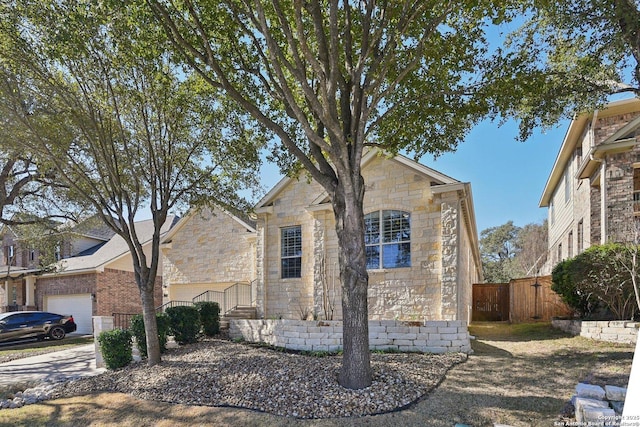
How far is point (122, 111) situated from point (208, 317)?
6.34m

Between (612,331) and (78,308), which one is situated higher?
(612,331)

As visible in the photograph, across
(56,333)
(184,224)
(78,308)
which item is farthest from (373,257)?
(78,308)

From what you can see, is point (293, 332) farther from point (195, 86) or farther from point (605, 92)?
point (605, 92)

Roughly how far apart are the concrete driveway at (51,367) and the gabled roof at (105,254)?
6.49 meters

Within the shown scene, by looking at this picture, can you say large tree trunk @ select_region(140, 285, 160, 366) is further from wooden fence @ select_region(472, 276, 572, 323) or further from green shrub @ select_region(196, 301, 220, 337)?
wooden fence @ select_region(472, 276, 572, 323)

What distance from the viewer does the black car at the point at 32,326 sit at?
51.4 feet

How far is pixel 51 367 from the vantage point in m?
10.5

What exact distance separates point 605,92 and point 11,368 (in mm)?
16245

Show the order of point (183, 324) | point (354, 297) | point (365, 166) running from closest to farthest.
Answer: point (354, 297) → point (183, 324) → point (365, 166)

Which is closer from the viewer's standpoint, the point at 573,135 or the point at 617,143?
the point at 617,143

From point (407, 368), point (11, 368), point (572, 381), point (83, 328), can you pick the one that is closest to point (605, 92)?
point (572, 381)

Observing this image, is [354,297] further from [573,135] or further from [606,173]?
[573,135]

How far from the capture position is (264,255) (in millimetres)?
13711

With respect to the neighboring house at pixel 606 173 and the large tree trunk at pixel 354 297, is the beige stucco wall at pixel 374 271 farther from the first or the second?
the large tree trunk at pixel 354 297
